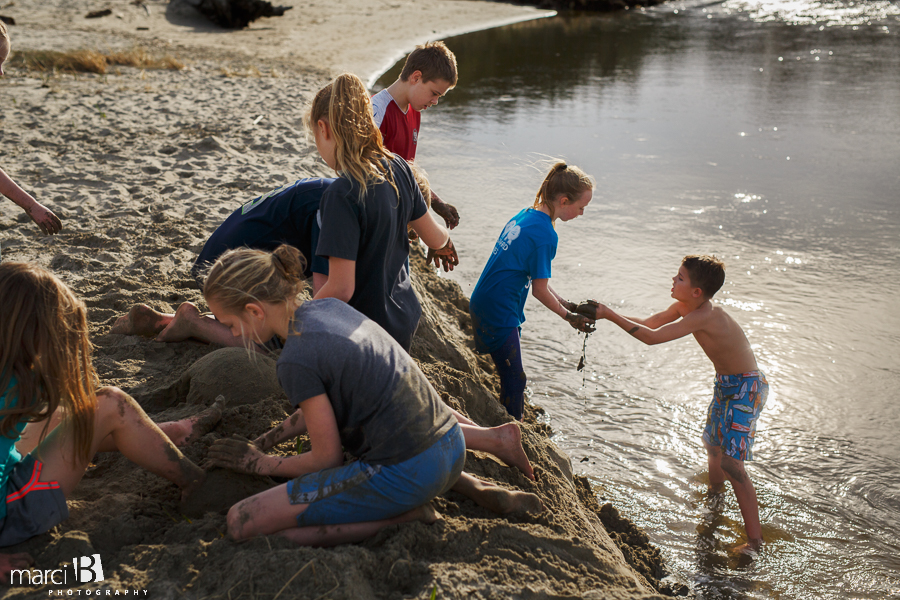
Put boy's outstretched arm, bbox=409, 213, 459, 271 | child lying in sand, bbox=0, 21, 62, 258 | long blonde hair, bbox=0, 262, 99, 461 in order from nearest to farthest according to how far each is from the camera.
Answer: long blonde hair, bbox=0, 262, 99, 461
boy's outstretched arm, bbox=409, 213, 459, 271
child lying in sand, bbox=0, 21, 62, 258

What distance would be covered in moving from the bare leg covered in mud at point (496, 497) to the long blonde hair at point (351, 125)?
116 centimetres

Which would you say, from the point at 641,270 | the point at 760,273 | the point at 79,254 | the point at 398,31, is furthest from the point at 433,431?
the point at 398,31

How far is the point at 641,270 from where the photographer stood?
21.0 feet

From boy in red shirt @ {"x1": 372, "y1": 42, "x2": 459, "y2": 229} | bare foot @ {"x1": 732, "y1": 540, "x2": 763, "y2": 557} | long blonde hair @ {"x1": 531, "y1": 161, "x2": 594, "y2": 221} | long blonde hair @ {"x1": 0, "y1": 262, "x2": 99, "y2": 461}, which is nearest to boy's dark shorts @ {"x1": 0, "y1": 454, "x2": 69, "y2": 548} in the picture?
long blonde hair @ {"x1": 0, "y1": 262, "x2": 99, "y2": 461}

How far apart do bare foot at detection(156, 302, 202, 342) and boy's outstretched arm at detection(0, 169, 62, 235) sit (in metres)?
0.69

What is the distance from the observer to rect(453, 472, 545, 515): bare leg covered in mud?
2.56 m

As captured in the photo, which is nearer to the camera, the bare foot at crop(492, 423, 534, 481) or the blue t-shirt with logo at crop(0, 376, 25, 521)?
the blue t-shirt with logo at crop(0, 376, 25, 521)

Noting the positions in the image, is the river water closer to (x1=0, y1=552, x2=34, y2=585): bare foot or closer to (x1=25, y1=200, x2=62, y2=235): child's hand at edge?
(x1=0, y1=552, x2=34, y2=585): bare foot

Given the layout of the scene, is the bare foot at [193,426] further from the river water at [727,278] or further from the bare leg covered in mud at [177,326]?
the river water at [727,278]

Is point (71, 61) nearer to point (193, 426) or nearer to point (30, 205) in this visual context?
point (30, 205)

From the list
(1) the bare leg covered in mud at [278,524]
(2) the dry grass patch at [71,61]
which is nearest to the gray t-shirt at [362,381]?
(1) the bare leg covered in mud at [278,524]

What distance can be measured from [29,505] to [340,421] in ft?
3.26

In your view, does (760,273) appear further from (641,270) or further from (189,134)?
(189,134)

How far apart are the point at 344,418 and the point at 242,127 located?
675 cm
